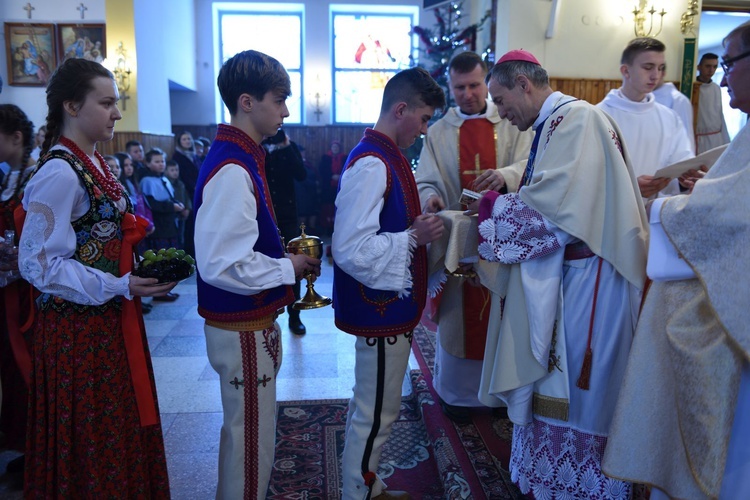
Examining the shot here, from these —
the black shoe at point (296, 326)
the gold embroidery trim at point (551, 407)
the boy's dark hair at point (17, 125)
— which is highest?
Result: the boy's dark hair at point (17, 125)

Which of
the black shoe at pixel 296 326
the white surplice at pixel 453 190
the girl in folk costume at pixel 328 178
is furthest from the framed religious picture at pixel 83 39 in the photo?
the white surplice at pixel 453 190

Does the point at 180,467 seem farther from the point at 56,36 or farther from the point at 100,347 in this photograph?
the point at 56,36

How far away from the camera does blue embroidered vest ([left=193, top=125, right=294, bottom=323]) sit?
75.3 inches

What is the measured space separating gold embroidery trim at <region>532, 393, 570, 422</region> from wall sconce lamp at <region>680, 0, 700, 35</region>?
5.65 meters

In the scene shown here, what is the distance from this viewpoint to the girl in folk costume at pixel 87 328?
2.00 m

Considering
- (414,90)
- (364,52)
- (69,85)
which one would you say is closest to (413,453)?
(414,90)

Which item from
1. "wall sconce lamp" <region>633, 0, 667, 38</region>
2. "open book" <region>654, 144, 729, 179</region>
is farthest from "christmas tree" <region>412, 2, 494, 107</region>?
"open book" <region>654, 144, 729, 179</region>

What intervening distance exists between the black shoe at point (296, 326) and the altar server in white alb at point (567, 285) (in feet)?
10.2

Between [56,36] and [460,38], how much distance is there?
684 cm

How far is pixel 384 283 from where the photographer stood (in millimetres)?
2078

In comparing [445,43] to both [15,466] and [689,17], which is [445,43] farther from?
[15,466]

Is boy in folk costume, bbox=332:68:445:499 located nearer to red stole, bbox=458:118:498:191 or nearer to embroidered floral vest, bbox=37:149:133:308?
embroidered floral vest, bbox=37:149:133:308

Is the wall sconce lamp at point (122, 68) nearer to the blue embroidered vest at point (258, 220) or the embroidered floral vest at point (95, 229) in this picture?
the embroidered floral vest at point (95, 229)

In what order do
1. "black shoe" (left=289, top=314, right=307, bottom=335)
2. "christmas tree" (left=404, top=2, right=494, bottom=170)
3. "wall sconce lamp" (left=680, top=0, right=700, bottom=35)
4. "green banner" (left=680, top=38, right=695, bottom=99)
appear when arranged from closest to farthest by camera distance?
"black shoe" (left=289, top=314, right=307, bottom=335) → "wall sconce lamp" (left=680, top=0, right=700, bottom=35) → "green banner" (left=680, top=38, right=695, bottom=99) → "christmas tree" (left=404, top=2, right=494, bottom=170)
